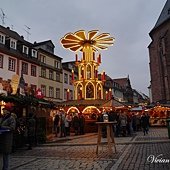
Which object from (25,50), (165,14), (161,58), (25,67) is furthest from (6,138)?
(165,14)

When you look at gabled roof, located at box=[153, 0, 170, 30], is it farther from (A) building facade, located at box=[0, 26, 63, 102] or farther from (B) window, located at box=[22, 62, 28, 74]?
(B) window, located at box=[22, 62, 28, 74]

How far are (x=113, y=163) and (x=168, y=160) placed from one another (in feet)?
5.84

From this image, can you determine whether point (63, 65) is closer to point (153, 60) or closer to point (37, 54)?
point (37, 54)

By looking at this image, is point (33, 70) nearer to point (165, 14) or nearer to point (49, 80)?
point (49, 80)

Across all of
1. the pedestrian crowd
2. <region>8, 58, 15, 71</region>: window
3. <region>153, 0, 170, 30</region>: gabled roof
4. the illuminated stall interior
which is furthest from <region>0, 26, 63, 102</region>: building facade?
<region>153, 0, 170, 30</region>: gabled roof

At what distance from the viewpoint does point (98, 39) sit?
118 ft

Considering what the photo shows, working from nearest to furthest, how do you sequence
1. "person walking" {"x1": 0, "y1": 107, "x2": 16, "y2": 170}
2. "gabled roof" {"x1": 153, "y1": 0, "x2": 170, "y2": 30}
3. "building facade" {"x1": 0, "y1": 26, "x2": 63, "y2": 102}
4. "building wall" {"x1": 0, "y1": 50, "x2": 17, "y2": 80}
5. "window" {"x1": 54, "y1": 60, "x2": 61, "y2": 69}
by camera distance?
"person walking" {"x1": 0, "y1": 107, "x2": 16, "y2": 170}
"building wall" {"x1": 0, "y1": 50, "x2": 17, "y2": 80}
"building facade" {"x1": 0, "y1": 26, "x2": 63, "y2": 102}
"window" {"x1": 54, "y1": 60, "x2": 61, "y2": 69}
"gabled roof" {"x1": 153, "y1": 0, "x2": 170, "y2": 30}

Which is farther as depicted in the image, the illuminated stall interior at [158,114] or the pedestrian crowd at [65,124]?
the illuminated stall interior at [158,114]

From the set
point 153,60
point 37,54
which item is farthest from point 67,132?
point 153,60

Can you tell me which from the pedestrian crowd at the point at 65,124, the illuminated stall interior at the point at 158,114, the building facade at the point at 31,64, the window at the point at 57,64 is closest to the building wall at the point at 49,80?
the building facade at the point at 31,64

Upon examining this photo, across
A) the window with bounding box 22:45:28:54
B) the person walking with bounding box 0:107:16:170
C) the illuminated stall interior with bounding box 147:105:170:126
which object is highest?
the window with bounding box 22:45:28:54

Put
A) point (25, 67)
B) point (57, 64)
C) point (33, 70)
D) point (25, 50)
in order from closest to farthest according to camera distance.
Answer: point (25, 67)
point (25, 50)
point (33, 70)
point (57, 64)

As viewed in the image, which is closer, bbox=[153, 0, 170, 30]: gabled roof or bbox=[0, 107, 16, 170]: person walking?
bbox=[0, 107, 16, 170]: person walking

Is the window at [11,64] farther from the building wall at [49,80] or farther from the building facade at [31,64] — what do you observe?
the building wall at [49,80]
